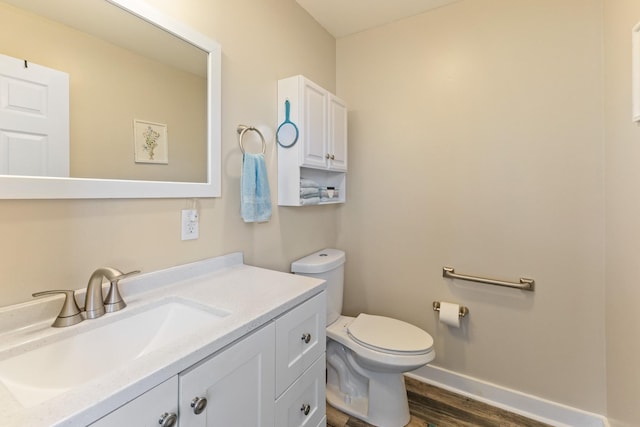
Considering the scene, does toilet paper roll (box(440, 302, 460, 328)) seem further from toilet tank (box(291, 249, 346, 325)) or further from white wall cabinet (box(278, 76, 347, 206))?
white wall cabinet (box(278, 76, 347, 206))

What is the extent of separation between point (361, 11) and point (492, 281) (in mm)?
1879

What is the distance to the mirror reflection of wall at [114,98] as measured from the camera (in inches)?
31.7

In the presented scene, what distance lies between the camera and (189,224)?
1.17 metres

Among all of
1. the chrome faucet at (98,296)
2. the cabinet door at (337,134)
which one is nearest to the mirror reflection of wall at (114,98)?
the chrome faucet at (98,296)

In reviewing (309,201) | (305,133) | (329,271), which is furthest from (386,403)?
(305,133)

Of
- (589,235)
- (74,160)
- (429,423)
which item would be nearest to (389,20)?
(589,235)

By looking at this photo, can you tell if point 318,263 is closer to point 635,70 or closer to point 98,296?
point 98,296

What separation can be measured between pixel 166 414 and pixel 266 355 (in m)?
0.31

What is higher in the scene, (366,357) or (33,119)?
(33,119)

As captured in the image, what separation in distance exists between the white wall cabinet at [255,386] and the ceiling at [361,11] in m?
1.78

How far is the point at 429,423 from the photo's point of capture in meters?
1.56

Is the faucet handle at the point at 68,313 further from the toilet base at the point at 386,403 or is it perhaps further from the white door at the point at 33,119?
the toilet base at the point at 386,403

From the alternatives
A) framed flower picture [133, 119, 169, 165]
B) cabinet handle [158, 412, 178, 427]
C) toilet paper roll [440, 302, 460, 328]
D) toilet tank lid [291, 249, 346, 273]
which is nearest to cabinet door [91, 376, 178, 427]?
cabinet handle [158, 412, 178, 427]

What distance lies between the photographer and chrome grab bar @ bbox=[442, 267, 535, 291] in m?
1.59
